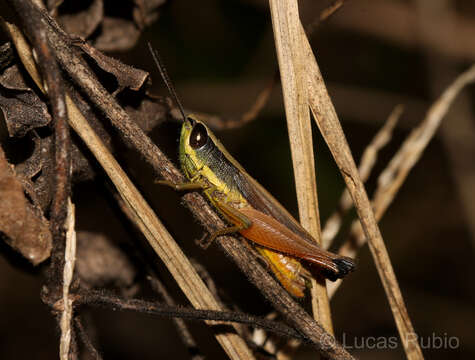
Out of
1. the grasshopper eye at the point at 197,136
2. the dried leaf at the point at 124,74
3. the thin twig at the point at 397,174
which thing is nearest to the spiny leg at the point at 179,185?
the dried leaf at the point at 124,74

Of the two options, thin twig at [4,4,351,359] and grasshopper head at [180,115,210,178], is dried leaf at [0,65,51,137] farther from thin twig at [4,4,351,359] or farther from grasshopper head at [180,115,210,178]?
grasshopper head at [180,115,210,178]

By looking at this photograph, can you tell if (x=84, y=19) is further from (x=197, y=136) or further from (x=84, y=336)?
(x=84, y=336)

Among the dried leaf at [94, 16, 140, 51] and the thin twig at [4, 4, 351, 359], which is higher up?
the dried leaf at [94, 16, 140, 51]

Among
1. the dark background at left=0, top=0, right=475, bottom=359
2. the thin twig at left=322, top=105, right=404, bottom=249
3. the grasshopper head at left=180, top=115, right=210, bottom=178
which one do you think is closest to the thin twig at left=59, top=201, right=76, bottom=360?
the grasshopper head at left=180, top=115, right=210, bottom=178

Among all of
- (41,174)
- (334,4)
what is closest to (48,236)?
(41,174)

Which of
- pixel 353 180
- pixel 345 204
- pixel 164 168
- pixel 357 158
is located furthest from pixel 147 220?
pixel 357 158

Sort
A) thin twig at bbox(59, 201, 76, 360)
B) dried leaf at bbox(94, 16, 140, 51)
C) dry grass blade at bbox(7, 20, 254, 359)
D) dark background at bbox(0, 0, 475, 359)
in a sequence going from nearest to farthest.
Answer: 1. thin twig at bbox(59, 201, 76, 360)
2. dry grass blade at bbox(7, 20, 254, 359)
3. dried leaf at bbox(94, 16, 140, 51)
4. dark background at bbox(0, 0, 475, 359)

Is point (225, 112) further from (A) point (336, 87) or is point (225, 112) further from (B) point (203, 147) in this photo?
(B) point (203, 147)
